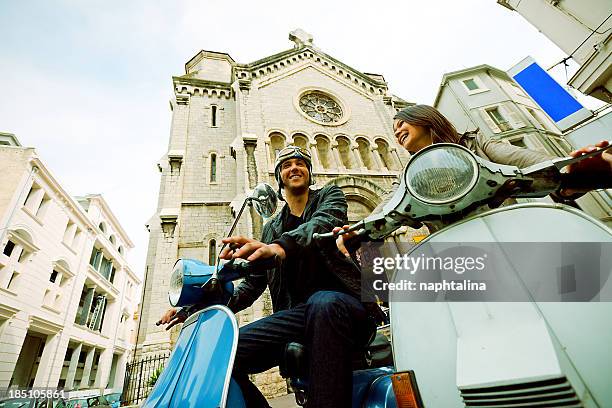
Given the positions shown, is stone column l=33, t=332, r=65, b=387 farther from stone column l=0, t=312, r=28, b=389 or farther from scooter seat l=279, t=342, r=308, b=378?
scooter seat l=279, t=342, r=308, b=378

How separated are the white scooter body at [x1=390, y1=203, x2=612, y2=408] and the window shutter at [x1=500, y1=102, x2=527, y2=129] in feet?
49.9

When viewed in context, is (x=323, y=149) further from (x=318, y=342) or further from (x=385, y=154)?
(x=318, y=342)

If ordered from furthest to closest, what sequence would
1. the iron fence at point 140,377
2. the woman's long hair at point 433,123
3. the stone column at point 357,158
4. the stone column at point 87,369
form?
the stone column at point 87,369, the stone column at point 357,158, the iron fence at point 140,377, the woman's long hair at point 433,123

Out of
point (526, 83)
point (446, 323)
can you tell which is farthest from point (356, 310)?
point (526, 83)

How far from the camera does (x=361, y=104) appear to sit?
1387 cm

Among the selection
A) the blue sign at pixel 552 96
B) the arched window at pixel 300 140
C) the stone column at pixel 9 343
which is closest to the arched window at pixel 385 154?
the arched window at pixel 300 140

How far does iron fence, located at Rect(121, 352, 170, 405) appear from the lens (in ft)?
20.2

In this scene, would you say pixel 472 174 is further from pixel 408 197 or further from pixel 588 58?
pixel 588 58

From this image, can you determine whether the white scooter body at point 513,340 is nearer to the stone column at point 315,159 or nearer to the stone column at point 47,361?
the stone column at point 315,159

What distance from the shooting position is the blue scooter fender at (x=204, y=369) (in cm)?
100

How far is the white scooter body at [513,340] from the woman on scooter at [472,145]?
10.7 inches

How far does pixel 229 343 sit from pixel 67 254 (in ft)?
69.0

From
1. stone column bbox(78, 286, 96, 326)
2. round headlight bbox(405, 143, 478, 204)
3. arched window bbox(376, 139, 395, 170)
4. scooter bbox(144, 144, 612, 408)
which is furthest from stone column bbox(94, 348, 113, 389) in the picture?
round headlight bbox(405, 143, 478, 204)

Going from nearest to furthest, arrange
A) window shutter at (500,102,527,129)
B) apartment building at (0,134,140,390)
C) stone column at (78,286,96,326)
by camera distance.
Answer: apartment building at (0,134,140,390)
window shutter at (500,102,527,129)
stone column at (78,286,96,326)
